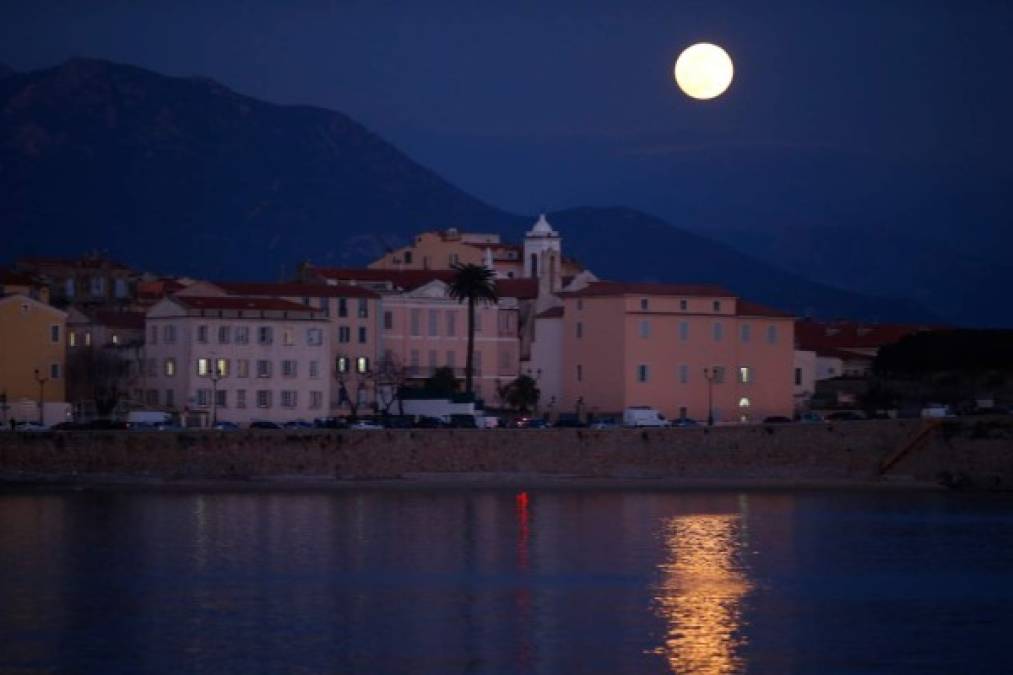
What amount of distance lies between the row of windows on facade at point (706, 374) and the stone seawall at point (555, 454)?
1371 cm

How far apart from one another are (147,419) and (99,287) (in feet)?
99.4

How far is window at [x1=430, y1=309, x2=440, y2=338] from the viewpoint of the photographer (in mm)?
90875

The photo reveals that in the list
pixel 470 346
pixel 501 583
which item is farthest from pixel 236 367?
pixel 501 583

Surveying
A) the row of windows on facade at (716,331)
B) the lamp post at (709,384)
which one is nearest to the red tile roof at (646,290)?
the row of windows on facade at (716,331)

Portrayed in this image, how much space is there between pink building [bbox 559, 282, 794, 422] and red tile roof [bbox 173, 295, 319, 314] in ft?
36.5

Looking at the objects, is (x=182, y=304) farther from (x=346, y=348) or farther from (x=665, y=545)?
(x=665, y=545)

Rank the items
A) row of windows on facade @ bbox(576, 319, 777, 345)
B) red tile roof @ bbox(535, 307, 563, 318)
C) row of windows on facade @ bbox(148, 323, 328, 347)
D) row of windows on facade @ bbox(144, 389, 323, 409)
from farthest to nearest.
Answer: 1. red tile roof @ bbox(535, 307, 563, 318)
2. row of windows on facade @ bbox(576, 319, 777, 345)
3. row of windows on facade @ bbox(148, 323, 328, 347)
4. row of windows on facade @ bbox(144, 389, 323, 409)

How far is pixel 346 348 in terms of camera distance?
87.8 m

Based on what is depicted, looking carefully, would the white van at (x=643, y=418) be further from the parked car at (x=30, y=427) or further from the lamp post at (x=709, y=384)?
the parked car at (x=30, y=427)

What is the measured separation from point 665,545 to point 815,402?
40.9m

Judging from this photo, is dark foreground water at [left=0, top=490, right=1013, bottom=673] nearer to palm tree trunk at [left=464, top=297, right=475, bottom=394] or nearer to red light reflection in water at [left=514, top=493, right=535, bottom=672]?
red light reflection in water at [left=514, top=493, right=535, bottom=672]

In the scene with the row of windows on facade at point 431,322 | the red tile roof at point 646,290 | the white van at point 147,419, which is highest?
the red tile roof at point 646,290

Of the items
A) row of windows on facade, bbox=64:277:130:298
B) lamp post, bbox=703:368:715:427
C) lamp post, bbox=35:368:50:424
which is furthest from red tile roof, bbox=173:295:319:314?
row of windows on facade, bbox=64:277:130:298

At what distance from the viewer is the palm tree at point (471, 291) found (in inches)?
3430
